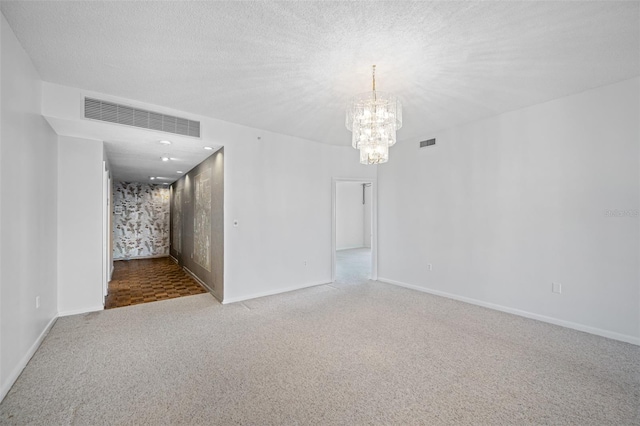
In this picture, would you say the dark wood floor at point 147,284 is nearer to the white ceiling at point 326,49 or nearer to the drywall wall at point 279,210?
the drywall wall at point 279,210

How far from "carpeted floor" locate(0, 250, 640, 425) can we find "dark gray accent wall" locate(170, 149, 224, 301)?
105 centimetres

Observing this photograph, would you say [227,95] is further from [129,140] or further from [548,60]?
[548,60]

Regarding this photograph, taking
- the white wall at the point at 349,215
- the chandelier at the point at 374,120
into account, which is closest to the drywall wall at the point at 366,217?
the white wall at the point at 349,215

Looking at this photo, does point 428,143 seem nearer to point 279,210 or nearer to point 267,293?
point 279,210

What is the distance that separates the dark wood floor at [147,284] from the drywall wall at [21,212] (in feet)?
4.18

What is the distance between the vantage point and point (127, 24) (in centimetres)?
203

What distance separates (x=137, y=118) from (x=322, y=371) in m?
3.49

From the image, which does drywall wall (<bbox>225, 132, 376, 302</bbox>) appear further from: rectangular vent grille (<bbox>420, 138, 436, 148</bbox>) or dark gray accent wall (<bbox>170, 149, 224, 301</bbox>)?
rectangular vent grille (<bbox>420, 138, 436, 148</bbox>)

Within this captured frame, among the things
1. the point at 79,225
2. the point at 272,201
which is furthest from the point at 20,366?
the point at 272,201

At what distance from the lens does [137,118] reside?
3.37 metres

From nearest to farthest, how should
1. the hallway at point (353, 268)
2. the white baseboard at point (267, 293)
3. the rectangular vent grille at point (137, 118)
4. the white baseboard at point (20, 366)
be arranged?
the white baseboard at point (20, 366)
the rectangular vent grille at point (137, 118)
the white baseboard at point (267, 293)
the hallway at point (353, 268)

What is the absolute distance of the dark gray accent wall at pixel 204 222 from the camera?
434 cm

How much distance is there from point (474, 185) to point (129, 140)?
4.96 meters

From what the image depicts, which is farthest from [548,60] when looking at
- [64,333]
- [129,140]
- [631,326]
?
[64,333]
